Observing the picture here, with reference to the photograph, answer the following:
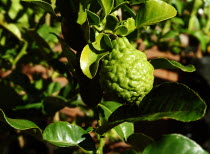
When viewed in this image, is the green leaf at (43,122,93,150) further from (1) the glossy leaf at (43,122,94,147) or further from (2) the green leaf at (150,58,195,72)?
(2) the green leaf at (150,58,195,72)

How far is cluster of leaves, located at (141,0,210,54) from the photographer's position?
161cm

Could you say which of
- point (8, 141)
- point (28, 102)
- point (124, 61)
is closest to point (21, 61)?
point (28, 102)

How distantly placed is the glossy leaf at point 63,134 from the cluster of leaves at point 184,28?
945 millimetres

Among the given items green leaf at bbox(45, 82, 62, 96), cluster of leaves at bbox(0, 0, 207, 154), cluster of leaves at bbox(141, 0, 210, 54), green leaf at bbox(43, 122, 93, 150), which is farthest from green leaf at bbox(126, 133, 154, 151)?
cluster of leaves at bbox(141, 0, 210, 54)

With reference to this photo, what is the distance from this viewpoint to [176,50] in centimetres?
257

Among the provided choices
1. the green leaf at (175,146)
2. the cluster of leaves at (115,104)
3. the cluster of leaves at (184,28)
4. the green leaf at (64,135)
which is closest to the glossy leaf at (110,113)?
the cluster of leaves at (115,104)

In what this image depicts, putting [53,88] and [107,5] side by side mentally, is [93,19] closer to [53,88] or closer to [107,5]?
[107,5]

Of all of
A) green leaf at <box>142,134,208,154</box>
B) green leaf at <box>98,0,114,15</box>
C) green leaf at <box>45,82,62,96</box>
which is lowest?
green leaf at <box>45,82,62,96</box>

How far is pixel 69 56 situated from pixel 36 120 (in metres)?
0.59

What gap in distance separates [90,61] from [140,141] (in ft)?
0.73

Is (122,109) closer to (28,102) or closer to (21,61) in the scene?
(28,102)

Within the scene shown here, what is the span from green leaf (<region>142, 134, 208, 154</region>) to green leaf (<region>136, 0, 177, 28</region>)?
11.0 inches

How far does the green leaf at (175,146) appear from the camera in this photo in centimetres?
53

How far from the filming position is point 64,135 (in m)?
0.66
